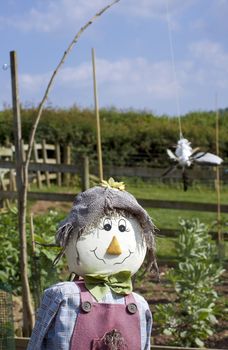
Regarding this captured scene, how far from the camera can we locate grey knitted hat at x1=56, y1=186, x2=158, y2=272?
7.07ft

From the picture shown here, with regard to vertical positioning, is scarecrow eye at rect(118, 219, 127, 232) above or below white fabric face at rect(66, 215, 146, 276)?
above

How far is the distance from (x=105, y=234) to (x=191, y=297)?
211cm

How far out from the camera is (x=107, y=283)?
6.99ft

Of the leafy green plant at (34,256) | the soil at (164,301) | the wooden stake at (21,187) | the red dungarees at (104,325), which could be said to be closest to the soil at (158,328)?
the soil at (164,301)

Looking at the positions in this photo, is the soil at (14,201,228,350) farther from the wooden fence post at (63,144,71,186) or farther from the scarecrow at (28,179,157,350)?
the wooden fence post at (63,144,71,186)

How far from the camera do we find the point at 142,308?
2.17 m

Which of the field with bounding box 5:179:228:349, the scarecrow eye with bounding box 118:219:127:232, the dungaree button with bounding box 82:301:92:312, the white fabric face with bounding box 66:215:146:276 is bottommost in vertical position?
the field with bounding box 5:179:228:349

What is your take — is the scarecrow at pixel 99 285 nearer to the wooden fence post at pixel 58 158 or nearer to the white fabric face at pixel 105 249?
the white fabric face at pixel 105 249

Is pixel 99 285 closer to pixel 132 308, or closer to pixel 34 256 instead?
pixel 132 308

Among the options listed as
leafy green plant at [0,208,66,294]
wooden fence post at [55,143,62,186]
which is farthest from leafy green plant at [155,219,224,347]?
wooden fence post at [55,143,62,186]

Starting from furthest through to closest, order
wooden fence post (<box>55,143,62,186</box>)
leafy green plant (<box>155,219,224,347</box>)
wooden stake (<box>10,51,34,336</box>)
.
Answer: wooden fence post (<box>55,143,62,186</box>), leafy green plant (<box>155,219,224,347</box>), wooden stake (<box>10,51,34,336</box>)

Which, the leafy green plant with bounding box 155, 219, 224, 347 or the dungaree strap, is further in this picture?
the leafy green plant with bounding box 155, 219, 224, 347

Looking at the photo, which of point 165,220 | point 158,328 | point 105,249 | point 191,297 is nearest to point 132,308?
point 105,249

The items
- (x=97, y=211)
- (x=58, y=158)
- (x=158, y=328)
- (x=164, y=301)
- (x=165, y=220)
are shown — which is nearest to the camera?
(x=97, y=211)
